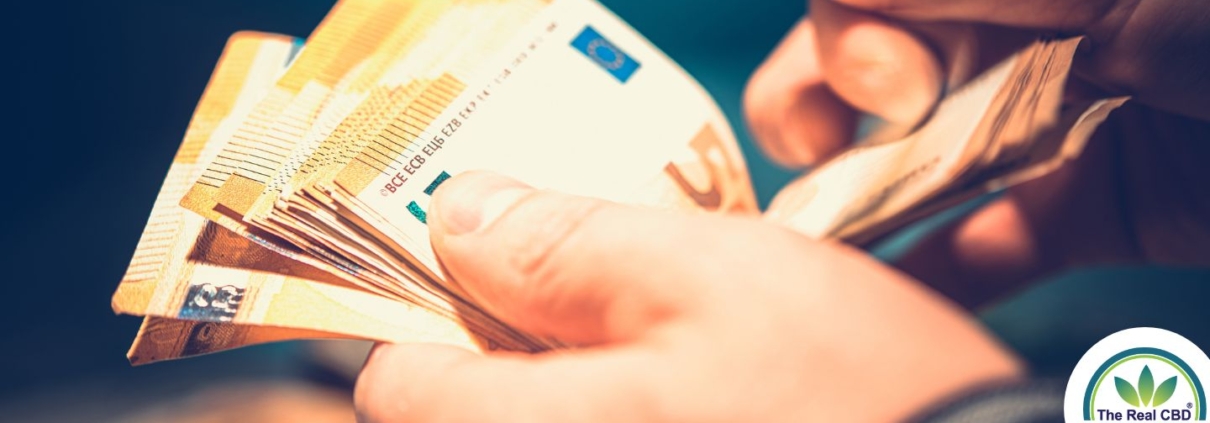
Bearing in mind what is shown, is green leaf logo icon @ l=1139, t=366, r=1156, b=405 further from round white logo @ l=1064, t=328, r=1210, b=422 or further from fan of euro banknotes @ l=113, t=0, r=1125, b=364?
fan of euro banknotes @ l=113, t=0, r=1125, b=364

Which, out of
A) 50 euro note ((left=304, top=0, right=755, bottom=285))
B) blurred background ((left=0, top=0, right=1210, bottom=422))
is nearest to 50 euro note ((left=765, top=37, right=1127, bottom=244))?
50 euro note ((left=304, top=0, right=755, bottom=285))

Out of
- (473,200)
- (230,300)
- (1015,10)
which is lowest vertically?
(230,300)

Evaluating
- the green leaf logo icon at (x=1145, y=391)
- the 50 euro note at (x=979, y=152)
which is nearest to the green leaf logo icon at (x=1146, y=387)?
the green leaf logo icon at (x=1145, y=391)

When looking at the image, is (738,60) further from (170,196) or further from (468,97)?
(170,196)

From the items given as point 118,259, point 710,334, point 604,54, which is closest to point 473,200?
point 710,334

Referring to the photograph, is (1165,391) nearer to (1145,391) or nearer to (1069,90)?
(1145,391)

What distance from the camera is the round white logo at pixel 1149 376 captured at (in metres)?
0.55

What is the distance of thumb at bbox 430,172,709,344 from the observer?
0.43 metres

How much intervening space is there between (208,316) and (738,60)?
1143mm

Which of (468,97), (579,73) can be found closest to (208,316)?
(468,97)

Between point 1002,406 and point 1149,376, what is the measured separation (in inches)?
10.3

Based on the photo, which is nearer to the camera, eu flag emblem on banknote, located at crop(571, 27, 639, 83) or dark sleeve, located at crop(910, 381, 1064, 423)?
dark sleeve, located at crop(910, 381, 1064, 423)

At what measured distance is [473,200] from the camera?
20.5 inches

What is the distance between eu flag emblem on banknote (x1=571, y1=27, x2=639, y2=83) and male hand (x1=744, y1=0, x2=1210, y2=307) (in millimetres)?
190
